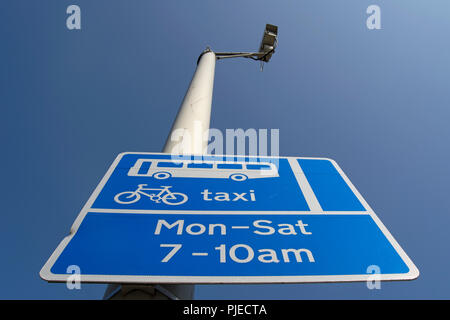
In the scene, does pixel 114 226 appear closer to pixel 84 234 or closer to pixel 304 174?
pixel 84 234

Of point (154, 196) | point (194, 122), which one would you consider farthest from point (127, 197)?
point (194, 122)

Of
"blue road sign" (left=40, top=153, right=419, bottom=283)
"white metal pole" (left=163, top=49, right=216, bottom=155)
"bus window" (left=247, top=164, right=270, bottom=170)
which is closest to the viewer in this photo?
"blue road sign" (left=40, top=153, right=419, bottom=283)

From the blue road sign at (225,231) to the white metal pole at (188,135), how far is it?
0.10 m

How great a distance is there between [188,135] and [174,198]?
111cm

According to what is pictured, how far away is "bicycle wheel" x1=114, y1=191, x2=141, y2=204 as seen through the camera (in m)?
1.82

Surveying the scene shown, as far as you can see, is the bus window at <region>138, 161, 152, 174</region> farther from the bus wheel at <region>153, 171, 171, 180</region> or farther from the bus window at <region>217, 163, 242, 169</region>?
the bus window at <region>217, 163, 242, 169</region>

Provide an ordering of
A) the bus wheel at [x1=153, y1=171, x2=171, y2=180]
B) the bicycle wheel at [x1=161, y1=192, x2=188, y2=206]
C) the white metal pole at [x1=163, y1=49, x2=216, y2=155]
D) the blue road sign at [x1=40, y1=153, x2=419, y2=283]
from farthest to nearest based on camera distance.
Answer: the white metal pole at [x1=163, y1=49, x2=216, y2=155] < the bus wheel at [x1=153, y1=171, x2=171, y2=180] < the bicycle wheel at [x1=161, y1=192, x2=188, y2=206] < the blue road sign at [x1=40, y1=153, x2=419, y2=283]

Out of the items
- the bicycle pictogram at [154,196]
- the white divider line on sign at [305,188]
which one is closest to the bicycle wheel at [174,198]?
the bicycle pictogram at [154,196]

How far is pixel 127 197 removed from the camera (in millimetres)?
1852

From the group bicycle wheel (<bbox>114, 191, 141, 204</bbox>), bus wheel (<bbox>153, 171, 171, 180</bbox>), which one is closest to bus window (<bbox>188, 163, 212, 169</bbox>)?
bus wheel (<bbox>153, 171, 171, 180</bbox>)

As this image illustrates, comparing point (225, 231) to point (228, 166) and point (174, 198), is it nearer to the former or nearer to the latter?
point (174, 198)

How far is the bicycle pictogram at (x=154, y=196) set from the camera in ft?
5.99
